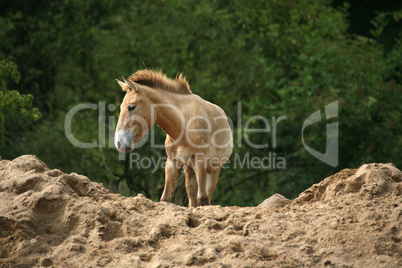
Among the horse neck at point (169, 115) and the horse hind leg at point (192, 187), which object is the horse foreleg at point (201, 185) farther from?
the horse neck at point (169, 115)

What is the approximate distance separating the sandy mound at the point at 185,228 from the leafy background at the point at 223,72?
10.0 metres

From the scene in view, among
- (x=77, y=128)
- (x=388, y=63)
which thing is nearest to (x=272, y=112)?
(x=388, y=63)

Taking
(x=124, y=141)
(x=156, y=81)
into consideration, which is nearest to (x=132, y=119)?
(x=124, y=141)

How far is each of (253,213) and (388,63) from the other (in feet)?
46.4

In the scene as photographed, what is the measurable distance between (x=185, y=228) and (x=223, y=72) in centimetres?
1408

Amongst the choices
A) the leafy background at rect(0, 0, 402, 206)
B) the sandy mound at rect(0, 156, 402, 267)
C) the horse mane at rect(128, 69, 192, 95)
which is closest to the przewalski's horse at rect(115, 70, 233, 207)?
the horse mane at rect(128, 69, 192, 95)

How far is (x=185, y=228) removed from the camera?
638 centimetres

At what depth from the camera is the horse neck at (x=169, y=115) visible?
8312 millimetres

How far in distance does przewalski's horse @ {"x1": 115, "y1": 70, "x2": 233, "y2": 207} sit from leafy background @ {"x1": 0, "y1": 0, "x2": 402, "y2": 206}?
8.39 metres

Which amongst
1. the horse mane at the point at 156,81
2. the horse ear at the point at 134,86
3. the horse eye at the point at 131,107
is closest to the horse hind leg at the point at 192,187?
the horse mane at the point at 156,81

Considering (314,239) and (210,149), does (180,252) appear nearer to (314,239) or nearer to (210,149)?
(314,239)

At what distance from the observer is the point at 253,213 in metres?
6.95

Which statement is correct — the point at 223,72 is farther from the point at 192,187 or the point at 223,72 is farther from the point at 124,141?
the point at 124,141

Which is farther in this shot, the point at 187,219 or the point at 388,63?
the point at 388,63
